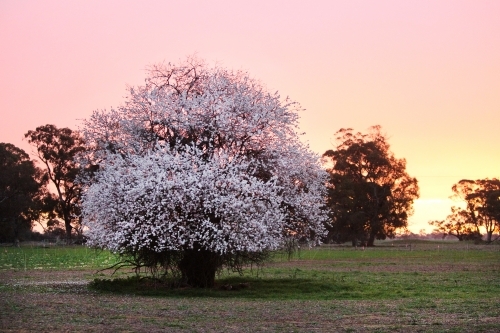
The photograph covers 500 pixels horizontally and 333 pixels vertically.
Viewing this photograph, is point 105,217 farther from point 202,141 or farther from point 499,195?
point 499,195

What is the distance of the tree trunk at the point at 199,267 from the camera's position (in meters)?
29.9

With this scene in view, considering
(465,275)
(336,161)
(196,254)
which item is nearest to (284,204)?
(196,254)

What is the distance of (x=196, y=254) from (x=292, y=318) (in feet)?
33.4

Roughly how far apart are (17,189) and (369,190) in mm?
46930

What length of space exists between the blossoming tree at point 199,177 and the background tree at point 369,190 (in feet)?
207

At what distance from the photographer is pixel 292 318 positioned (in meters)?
20.3

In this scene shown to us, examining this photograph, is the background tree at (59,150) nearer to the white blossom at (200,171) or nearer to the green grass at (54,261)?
the green grass at (54,261)

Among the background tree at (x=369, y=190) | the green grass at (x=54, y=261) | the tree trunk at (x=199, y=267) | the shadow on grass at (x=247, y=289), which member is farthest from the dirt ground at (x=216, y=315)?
the background tree at (x=369, y=190)

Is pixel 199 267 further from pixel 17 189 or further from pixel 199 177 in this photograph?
pixel 17 189

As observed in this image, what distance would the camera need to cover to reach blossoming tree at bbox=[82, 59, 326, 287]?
2741 cm

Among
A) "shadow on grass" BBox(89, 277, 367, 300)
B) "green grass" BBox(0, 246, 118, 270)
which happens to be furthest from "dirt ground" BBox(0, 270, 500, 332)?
"green grass" BBox(0, 246, 118, 270)

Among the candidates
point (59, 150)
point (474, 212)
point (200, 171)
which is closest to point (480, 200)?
point (474, 212)

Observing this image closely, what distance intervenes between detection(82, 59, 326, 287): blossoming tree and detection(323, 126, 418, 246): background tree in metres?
63.2

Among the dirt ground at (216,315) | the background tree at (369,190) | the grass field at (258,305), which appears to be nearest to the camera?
the dirt ground at (216,315)
